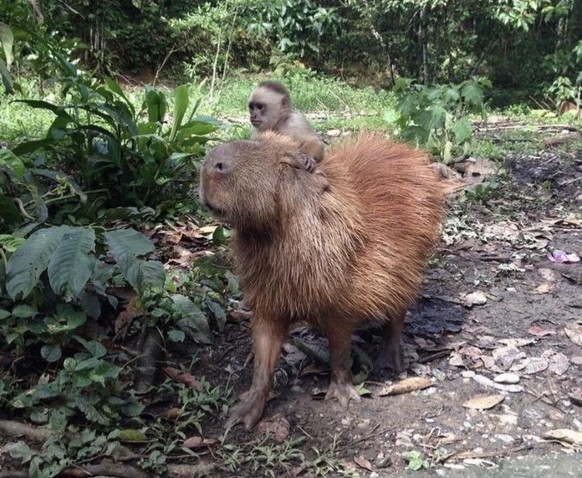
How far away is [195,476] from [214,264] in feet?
4.99

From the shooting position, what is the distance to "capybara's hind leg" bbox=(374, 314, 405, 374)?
3150 millimetres

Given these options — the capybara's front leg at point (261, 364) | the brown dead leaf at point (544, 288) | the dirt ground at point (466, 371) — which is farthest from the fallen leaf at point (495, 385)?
the brown dead leaf at point (544, 288)

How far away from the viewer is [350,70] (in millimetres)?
15297

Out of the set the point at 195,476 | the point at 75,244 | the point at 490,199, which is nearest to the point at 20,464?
the point at 195,476

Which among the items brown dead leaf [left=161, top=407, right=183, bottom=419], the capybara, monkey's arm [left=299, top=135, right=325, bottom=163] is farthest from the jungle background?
monkey's arm [left=299, top=135, right=325, bottom=163]

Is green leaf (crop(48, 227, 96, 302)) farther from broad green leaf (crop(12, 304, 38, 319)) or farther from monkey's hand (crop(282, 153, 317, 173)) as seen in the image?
monkey's hand (crop(282, 153, 317, 173))

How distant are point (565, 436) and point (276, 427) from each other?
1077 millimetres

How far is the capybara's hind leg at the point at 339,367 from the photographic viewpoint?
2902 mm

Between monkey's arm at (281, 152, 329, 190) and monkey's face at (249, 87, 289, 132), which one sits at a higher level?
monkey's arm at (281, 152, 329, 190)

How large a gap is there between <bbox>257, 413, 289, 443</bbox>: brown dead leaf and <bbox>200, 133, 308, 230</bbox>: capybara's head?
741mm

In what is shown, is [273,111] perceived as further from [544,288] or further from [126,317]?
[126,317]

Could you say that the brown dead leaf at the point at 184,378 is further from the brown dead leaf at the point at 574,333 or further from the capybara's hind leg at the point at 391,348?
the brown dead leaf at the point at 574,333

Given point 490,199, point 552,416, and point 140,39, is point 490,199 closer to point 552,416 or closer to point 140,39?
point 552,416

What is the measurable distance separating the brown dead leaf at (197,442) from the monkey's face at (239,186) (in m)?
0.79
